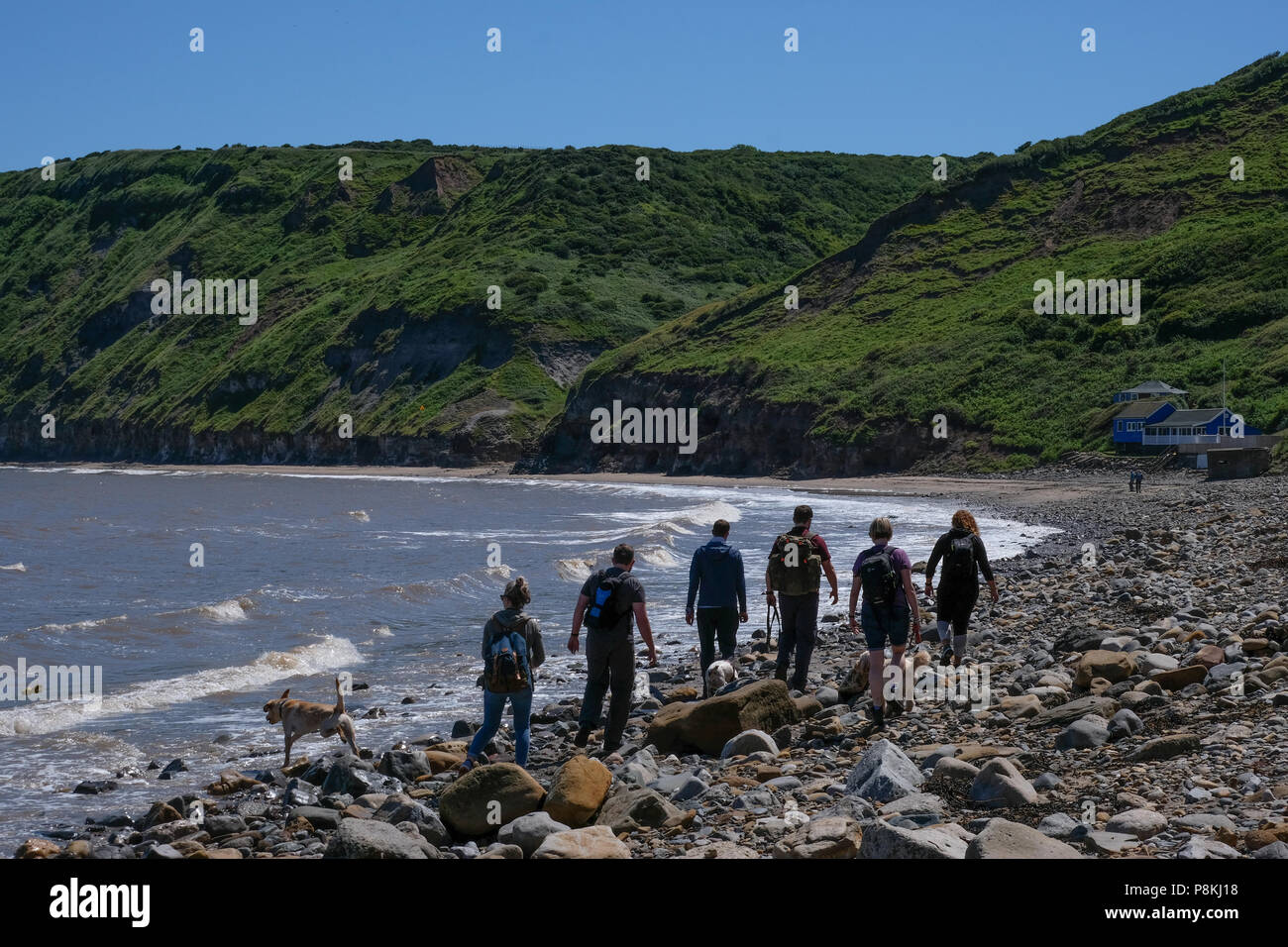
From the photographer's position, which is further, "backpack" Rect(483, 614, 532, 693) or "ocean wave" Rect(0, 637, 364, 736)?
"ocean wave" Rect(0, 637, 364, 736)

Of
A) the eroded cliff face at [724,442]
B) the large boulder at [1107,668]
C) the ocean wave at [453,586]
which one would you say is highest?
the eroded cliff face at [724,442]

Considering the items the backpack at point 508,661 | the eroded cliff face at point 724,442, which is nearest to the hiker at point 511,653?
the backpack at point 508,661

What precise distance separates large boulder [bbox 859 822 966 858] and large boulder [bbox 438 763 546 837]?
2712 millimetres

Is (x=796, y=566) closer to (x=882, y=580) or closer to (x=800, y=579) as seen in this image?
(x=800, y=579)

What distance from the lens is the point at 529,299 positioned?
11462 cm

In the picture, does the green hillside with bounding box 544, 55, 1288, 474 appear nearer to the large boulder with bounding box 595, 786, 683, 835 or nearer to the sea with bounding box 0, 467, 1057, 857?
the sea with bounding box 0, 467, 1057, 857

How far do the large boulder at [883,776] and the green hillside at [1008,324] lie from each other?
52397 mm

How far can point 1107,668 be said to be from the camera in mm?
11000

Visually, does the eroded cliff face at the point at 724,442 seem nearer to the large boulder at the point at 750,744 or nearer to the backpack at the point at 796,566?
the backpack at the point at 796,566

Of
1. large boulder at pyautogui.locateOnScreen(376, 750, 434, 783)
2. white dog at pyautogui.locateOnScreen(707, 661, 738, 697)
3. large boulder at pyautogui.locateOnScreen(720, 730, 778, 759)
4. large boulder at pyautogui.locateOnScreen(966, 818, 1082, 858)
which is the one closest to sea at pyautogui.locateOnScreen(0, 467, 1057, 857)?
large boulder at pyautogui.locateOnScreen(376, 750, 434, 783)

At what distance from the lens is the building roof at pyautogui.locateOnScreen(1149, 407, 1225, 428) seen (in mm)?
56219

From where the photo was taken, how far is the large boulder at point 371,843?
7.38 m
